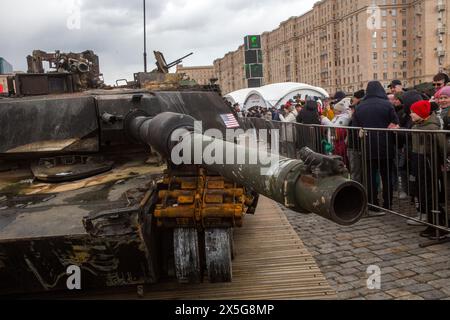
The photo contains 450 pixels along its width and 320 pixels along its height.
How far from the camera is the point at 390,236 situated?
637 cm

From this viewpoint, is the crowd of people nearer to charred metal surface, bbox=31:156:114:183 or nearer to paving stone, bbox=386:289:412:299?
paving stone, bbox=386:289:412:299

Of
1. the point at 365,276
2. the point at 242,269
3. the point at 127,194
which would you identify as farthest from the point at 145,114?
the point at 365,276

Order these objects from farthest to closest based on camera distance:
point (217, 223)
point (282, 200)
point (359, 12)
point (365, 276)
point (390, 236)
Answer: point (359, 12) → point (390, 236) → point (365, 276) → point (217, 223) → point (282, 200)

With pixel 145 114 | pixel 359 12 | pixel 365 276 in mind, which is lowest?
pixel 365 276

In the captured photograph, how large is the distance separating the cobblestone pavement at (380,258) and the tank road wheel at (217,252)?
113 centimetres

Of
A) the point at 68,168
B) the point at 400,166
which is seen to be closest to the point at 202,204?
the point at 68,168

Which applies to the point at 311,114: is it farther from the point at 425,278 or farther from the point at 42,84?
the point at 425,278

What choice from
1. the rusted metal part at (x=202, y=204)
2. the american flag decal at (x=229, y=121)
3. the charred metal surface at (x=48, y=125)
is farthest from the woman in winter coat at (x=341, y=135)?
the rusted metal part at (x=202, y=204)

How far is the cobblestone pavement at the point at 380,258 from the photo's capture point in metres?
4.65

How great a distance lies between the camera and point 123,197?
13.8 ft

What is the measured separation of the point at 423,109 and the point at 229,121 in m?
2.44

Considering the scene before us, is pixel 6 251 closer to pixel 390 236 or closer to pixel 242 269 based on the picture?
pixel 242 269

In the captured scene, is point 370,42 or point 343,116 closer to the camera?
point 343,116
